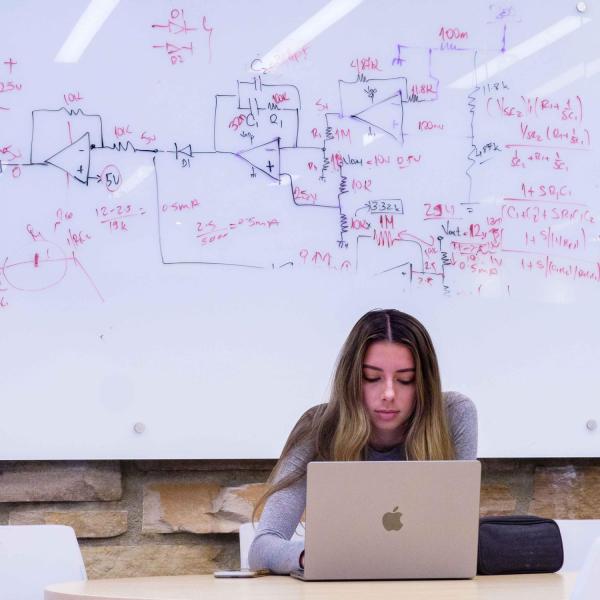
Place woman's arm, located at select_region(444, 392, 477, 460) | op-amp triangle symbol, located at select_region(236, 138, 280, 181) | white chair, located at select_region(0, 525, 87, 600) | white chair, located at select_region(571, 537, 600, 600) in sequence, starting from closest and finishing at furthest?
white chair, located at select_region(571, 537, 600, 600), white chair, located at select_region(0, 525, 87, 600), woman's arm, located at select_region(444, 392, 477, 460), op-amp triangle symbol, located at select_region(236, 138, 280, 181)

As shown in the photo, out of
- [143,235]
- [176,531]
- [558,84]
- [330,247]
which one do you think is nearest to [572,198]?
[558,84]

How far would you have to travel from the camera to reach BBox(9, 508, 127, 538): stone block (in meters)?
2.86

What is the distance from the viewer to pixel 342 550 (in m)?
1.87

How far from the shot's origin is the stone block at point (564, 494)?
10.1ft

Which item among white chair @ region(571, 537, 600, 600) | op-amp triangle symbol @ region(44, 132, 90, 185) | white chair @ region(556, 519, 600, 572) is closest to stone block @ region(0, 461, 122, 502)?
op-amp triangle symbol @ region(44, 132, 90, 185)

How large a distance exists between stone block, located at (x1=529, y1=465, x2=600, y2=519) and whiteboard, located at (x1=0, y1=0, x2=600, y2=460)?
91mm

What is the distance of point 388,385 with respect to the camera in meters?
2.49

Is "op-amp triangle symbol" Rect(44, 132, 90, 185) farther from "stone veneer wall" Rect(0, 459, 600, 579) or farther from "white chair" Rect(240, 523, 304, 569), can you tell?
"white chair" Rect(240, 523, 304, 569)

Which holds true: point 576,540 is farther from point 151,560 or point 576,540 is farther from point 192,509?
point 151,560

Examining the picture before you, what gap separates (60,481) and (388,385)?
88 centimetres

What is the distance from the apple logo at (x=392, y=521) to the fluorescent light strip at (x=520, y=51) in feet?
5.01

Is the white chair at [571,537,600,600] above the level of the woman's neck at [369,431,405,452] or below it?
Answer: below

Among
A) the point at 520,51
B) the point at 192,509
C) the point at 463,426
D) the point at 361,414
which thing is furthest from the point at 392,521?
the point at 520,51

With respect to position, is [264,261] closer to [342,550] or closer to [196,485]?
[196,485]
